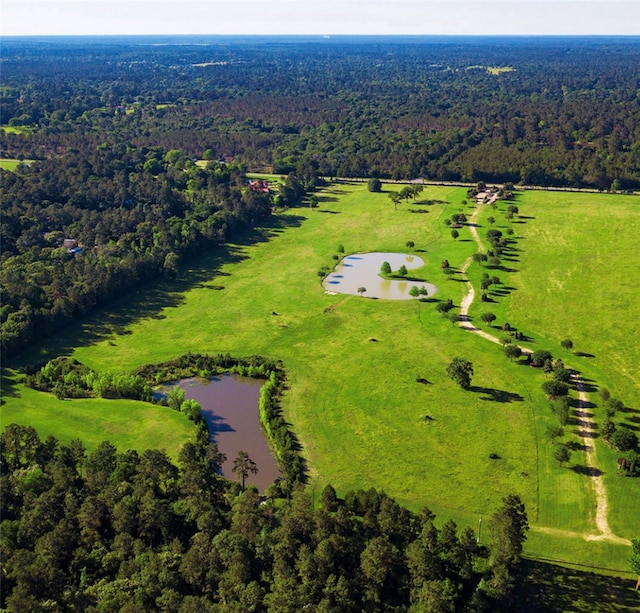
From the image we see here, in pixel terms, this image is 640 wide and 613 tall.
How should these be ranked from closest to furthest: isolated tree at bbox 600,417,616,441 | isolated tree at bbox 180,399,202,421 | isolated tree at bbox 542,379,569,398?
isolated tree at bbox 600,417,616,441
isolated tree at bbox 180,399,202,421
isolated tree at bbox 542,379,569,398

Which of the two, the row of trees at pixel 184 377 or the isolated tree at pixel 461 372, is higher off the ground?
the isolated tree at pixel 461 372

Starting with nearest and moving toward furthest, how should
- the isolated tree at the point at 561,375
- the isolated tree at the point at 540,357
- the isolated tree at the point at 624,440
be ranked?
the isolated tree at the point at 624,440 → the isolated tree at the point at 561,375 → the isolated tree at the point at 540,357

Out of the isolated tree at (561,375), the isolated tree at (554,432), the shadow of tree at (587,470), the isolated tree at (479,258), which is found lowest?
the shadow of tree at (587,470)

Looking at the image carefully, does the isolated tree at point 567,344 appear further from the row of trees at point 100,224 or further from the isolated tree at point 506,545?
the row of trees at point 100,224

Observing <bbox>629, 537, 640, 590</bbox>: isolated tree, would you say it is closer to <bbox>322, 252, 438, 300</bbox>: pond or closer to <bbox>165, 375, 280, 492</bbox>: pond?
<bbox>165, 375, 280, 492</bbox>: pond

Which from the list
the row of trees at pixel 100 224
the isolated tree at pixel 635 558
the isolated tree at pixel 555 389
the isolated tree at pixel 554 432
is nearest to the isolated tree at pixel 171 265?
the row of trees at pixel 100 224

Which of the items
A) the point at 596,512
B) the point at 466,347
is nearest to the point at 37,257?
the point at 466,347

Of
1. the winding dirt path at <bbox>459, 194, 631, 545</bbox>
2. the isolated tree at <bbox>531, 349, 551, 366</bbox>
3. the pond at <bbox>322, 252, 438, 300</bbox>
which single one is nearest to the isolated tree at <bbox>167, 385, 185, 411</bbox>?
the winding dirt path at <bbox>459, 194, 631, 545</bbox>
